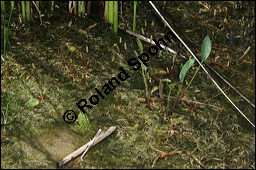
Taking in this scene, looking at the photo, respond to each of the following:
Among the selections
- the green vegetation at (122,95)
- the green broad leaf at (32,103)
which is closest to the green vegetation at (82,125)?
the green vegetation at (122,95)

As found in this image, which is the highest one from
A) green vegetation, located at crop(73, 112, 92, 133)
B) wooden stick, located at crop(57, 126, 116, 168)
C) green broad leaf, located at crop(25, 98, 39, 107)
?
green broad leaf, located at crop(25, 98, 39, 107)

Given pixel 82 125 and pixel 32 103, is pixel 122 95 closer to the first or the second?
pixel 82 125

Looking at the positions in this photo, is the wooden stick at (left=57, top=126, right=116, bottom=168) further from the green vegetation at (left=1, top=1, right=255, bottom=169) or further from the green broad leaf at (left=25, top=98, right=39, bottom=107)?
the green broad leaf at (left=25, top=98, right=39, bottom=107)

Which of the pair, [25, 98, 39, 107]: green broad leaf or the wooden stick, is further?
[25, 98, 39, 107]: green broad leaf

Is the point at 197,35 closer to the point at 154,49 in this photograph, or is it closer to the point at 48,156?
the point at 154,49

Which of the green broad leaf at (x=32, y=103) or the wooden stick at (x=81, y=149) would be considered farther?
the green broad leaf at (x=32, y=103)

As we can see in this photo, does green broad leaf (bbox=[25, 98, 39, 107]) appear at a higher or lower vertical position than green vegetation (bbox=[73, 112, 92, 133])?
higher

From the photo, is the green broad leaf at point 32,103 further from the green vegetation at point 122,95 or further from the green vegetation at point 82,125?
the green vegetation at point 82,125

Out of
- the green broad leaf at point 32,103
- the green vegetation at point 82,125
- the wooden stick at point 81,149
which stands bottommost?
the wooden stick at point 81,149

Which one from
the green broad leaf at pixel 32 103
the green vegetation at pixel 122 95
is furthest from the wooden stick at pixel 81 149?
the green broad leaf at pixel 32 103

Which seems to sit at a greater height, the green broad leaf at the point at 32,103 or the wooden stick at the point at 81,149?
the green broad leaf at the point at 32,103

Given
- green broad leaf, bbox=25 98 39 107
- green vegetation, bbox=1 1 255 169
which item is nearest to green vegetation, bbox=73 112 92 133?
green vegetation, bbox=1 1 255 169

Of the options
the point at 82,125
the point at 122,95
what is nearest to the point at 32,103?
the point at 82,125

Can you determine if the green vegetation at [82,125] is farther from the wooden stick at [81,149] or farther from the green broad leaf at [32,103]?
the green broad leaf at [32,103]
